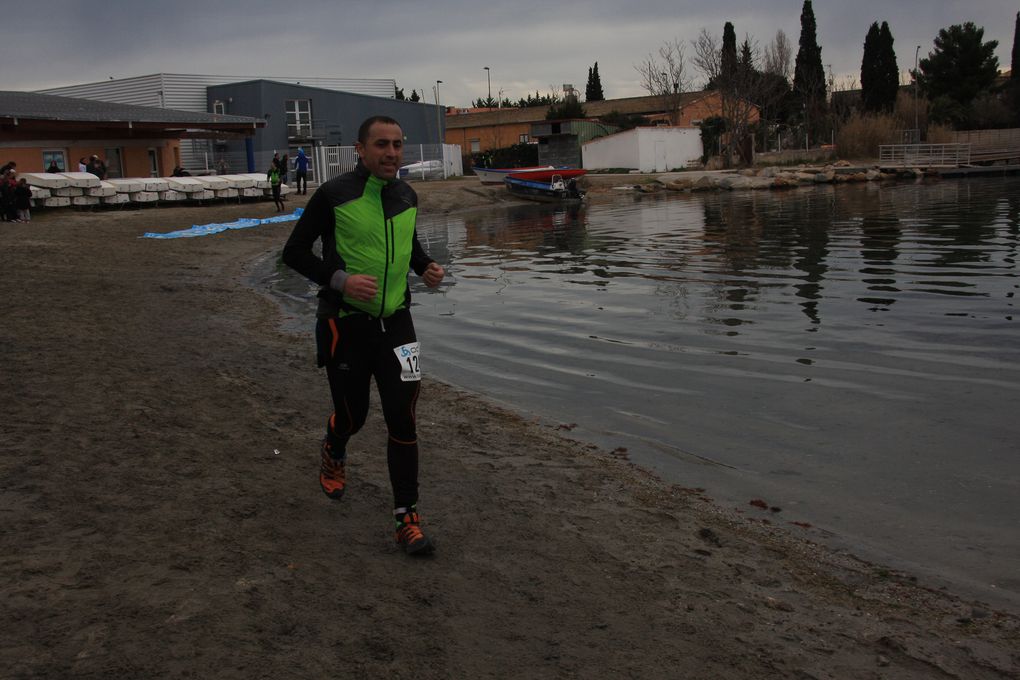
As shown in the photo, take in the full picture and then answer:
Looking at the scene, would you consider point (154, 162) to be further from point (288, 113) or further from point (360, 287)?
point (360, 287)

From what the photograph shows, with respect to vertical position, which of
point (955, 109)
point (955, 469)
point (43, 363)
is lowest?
point (955, 469)

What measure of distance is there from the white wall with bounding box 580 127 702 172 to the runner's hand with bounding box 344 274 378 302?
5646 centimetres

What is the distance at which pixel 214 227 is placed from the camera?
26.4 meters

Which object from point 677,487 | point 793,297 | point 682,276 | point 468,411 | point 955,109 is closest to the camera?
point 677,487

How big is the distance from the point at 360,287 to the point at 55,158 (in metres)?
36.4

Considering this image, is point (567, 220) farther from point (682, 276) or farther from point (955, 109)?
point (955, 109)

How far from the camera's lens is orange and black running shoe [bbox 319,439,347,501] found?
492 cm

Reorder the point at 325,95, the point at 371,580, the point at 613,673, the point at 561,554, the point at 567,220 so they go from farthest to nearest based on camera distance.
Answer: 1. the point at 325,95
2. the point at 567,220
3. the point at 561,554
4. the point at 371,580
5. the point at 613,673

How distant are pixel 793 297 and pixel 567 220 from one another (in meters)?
19.0

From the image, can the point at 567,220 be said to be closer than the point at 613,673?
No

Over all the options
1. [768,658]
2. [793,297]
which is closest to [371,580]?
[768,658]

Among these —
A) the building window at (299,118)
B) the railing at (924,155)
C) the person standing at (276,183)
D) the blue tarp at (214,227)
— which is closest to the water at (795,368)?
the blue tarp at (214,227)

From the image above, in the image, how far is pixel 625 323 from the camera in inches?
448

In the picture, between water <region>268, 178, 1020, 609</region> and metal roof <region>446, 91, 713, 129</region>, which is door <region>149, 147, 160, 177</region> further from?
metal roof <region>446, 91, 713, 129</region>
